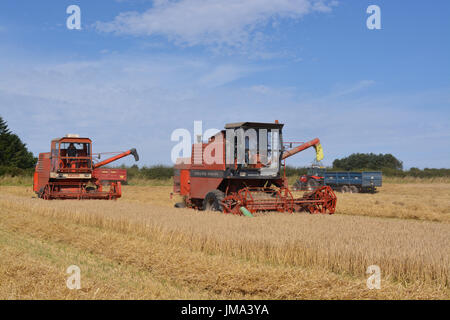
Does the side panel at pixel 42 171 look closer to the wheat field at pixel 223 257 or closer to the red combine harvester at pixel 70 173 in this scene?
the red combine harvester at pixel 70 173

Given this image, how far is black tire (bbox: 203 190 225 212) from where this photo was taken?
41.8 feet

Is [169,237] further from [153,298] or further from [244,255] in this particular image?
[153,298]

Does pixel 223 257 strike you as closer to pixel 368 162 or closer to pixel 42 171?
pixel 42 171

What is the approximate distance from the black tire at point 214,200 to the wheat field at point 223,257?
4.79ft

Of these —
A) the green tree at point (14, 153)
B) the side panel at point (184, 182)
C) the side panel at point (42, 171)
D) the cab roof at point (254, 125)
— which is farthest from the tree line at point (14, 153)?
the cab roof at point (254, 125)

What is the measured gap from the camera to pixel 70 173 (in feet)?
61.1

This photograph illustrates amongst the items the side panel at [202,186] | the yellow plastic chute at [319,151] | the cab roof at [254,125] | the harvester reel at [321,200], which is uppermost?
the cab roof at [254,125]

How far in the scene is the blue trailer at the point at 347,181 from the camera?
1196 inches

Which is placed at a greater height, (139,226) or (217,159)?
(217,159)

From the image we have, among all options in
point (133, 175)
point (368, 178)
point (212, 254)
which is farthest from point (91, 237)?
point (133, 175)

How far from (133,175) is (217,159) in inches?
1370

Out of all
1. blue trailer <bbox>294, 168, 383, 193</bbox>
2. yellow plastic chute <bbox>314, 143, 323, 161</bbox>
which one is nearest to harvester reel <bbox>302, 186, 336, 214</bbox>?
yellow plastic chute <bbox>314, 143, 323, 161</bbox>

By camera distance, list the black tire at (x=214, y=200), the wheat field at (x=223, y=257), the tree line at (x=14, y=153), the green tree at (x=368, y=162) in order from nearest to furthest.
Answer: the wheat field at (x=223, y=257) → the black tire at (x=214, y=200) → the tree line at (x=14, y=153) → the green tree at (x=368, y=162)
